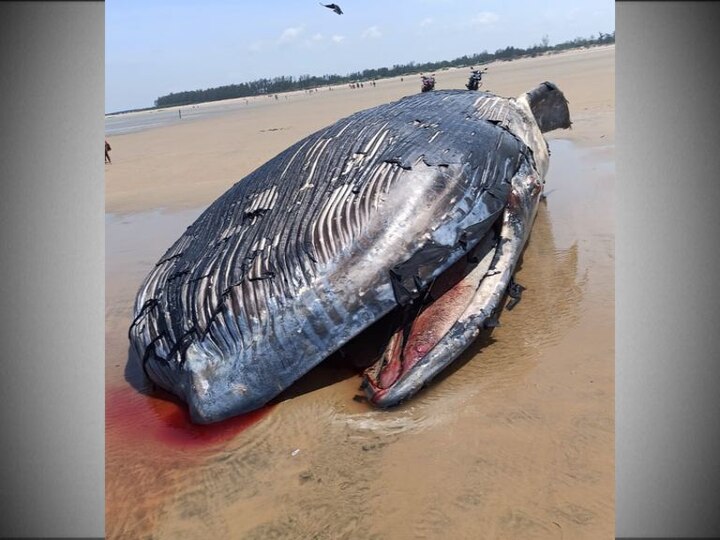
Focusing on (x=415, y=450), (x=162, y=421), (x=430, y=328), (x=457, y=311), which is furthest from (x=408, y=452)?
(x=162, y=421)

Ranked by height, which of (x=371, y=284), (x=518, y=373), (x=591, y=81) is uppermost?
(x=591, y=81)

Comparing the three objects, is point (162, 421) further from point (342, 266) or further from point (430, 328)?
point (430, 328)

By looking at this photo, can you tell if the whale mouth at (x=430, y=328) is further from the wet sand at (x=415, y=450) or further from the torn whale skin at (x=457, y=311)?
the wet sand at (x=415, y=450)

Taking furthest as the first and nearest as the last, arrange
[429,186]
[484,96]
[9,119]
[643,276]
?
1. [484,96]
2. [429,186]
3. [643,276]
4. [9,119]

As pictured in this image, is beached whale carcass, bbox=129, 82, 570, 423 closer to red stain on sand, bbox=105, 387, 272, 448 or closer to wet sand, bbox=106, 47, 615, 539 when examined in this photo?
red stain on sand, bbox=105, 387, 272, 448

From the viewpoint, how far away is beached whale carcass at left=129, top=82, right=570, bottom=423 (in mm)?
3609

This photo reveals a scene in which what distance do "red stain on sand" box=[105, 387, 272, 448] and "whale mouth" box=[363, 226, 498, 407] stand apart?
835mm

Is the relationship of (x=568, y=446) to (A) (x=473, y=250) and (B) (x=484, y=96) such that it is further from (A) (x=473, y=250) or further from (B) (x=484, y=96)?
(B) (x=484, y=96)

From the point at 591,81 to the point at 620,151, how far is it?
90.5 ft

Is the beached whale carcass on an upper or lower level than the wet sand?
upper

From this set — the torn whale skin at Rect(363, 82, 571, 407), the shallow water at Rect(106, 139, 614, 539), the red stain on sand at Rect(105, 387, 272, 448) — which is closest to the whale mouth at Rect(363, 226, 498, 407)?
the torn whale skin at Rect(363, 82, 571, 407)

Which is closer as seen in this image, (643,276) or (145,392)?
(643,276)

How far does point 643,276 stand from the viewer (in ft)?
4.81

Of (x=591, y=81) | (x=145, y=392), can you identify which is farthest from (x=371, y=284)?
(x=591, y=81)
